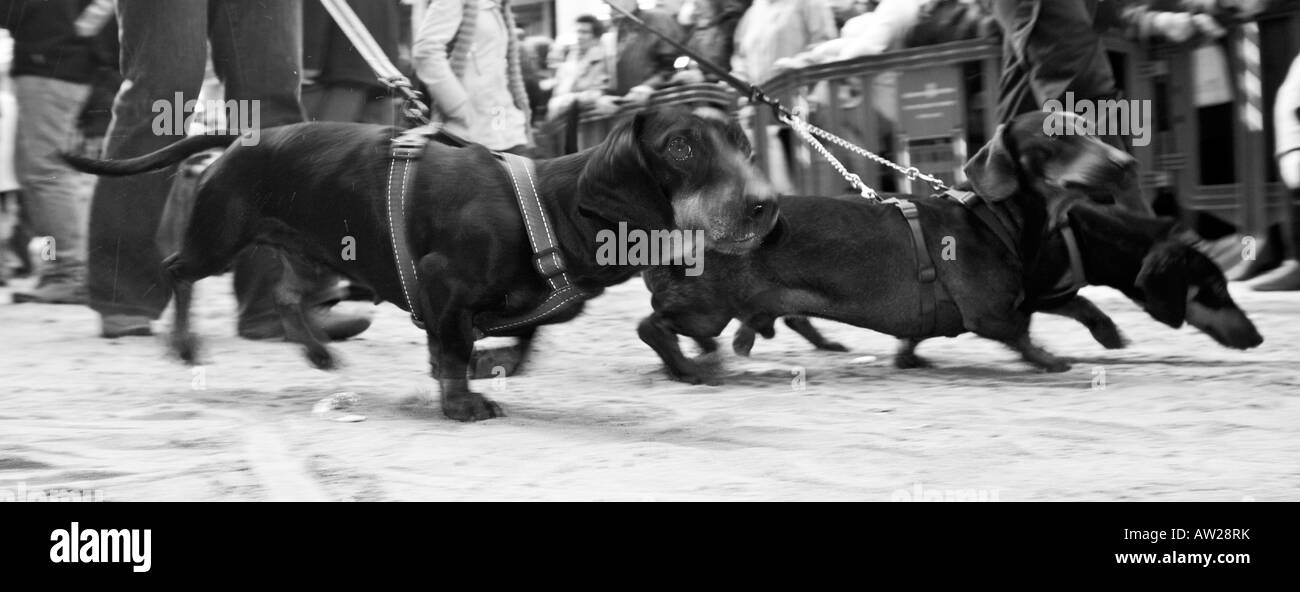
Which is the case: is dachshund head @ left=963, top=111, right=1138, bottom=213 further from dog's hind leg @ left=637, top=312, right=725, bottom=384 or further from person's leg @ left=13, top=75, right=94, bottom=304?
person's leg @ left=13, top=75, right=94, bottom=304

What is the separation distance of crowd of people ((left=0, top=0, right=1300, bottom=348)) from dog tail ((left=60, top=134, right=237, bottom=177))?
0.21 metres

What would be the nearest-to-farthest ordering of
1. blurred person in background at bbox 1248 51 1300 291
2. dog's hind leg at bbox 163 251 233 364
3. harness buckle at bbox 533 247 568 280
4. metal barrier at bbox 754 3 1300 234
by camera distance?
harness buckle at bbox 533 247 568 280
dog's hind leg at bbox 163 251 233 364
blurred person in background at bbox 1248 51 1300 291
metal barrier at bbox 754 3 1300 234

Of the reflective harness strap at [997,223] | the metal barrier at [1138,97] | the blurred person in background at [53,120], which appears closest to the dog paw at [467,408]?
the reflective harness strap at [997,223]

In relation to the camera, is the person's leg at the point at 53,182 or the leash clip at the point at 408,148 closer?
the leash clip at the point at 408,148

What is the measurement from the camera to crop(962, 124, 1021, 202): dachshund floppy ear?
460 cm

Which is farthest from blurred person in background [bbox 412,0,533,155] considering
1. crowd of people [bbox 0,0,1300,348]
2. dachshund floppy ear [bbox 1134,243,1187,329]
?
dachshund floppy ear [bbox 1134,243,1187,329]

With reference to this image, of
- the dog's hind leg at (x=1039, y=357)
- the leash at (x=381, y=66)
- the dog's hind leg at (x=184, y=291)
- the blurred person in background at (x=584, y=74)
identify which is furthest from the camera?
the blurred person in background at (x=584, y=74)

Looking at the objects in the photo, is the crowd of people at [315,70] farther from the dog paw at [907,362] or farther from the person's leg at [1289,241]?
the dog paw at [907,362]

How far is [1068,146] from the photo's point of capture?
452 cm

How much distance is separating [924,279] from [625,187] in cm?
125

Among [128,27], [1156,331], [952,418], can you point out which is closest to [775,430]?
[952,418]

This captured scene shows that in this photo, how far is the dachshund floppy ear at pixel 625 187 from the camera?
3734 mm

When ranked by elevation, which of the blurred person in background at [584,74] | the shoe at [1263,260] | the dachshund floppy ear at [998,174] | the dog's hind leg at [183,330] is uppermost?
the blurred person in background at [584,74]

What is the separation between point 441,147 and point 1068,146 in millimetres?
1916
